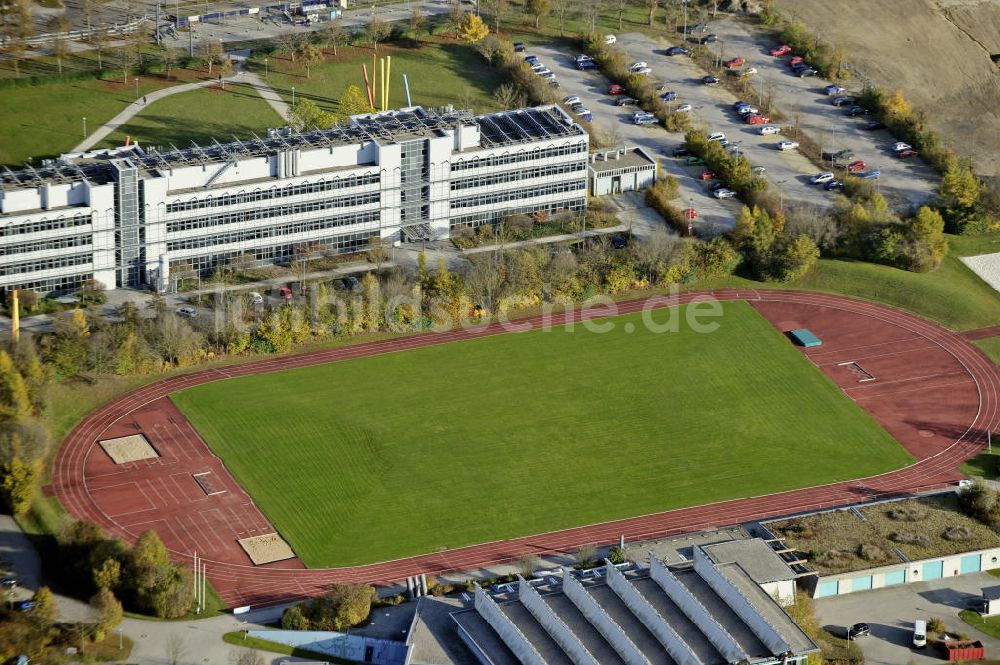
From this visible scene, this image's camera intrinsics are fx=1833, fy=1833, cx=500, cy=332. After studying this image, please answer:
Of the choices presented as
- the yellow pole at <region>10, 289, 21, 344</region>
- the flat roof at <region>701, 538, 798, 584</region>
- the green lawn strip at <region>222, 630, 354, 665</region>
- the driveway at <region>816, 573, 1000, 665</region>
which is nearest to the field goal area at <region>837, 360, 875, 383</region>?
the driveway at <region>816, 573, 1000, 665</region>

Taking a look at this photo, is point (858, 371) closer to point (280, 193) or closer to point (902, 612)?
point (902, 612)

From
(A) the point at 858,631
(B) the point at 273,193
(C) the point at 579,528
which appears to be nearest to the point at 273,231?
(B) the point at 273,193

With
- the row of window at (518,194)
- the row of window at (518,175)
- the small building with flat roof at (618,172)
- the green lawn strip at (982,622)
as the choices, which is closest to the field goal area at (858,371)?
the green lawn strip at (982,622)

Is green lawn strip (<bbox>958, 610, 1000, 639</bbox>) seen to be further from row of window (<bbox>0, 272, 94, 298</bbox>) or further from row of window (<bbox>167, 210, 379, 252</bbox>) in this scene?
row of window (<bbox>0, 272, 94, 298</bbox>)

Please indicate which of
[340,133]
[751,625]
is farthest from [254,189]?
[751,625]

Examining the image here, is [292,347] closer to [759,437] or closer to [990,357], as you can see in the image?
[759,437]

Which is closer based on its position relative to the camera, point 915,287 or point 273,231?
point 273,231

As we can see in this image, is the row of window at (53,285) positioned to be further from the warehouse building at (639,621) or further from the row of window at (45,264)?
the warehouse building at (639,621)
